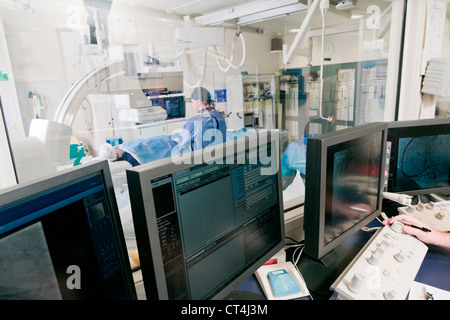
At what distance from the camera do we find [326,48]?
2.99 meters

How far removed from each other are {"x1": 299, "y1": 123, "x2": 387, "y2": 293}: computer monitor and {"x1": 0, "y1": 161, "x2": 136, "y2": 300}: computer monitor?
1.74ft

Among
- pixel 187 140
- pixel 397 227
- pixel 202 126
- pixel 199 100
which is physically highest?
pixel 199 100

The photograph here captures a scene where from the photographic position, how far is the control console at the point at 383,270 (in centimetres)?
73

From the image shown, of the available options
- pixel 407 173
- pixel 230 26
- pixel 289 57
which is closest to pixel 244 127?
pixel 230 26

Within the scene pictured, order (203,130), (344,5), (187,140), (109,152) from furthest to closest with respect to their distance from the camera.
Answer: (203,130)
(187,140)
(344,5)
(109,152)

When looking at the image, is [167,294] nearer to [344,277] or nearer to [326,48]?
[344,277]

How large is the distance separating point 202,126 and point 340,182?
1998 mm

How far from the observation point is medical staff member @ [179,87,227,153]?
2.60 meters

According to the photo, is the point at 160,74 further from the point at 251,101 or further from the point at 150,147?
the point at 251,101

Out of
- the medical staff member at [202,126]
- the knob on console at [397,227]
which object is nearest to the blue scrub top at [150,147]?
the medical staff member at [202,126]

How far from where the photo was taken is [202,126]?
2.76 meters

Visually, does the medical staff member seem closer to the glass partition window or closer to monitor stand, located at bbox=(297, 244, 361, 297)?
the glass partition window

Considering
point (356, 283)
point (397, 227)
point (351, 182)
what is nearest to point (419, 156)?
point (397, 227)
